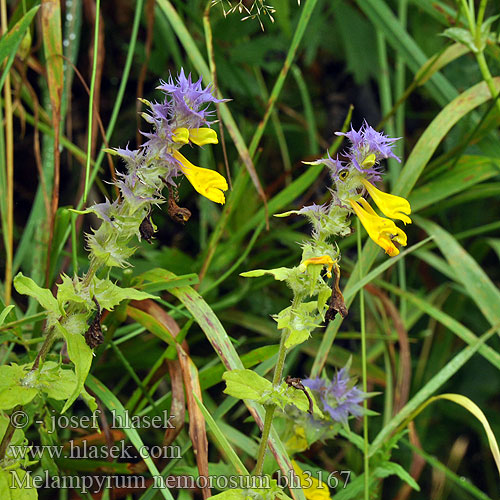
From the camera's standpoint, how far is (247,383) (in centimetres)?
75

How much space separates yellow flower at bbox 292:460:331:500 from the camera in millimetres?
935

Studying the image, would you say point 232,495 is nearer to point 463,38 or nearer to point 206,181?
point 206,181

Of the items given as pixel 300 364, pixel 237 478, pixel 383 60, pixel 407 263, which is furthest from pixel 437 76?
pixel 237 478

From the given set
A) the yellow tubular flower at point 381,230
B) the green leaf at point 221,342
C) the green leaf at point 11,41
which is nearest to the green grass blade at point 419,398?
the green leaf at point 221,342

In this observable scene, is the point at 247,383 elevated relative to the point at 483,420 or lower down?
elevated

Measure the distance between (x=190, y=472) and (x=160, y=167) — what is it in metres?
0.54

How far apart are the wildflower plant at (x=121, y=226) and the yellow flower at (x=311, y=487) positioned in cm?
38

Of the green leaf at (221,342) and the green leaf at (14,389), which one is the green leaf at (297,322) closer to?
the green leaf at (221,342)

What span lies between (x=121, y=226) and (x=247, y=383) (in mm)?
245

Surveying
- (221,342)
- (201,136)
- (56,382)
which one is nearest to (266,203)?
(221,342)

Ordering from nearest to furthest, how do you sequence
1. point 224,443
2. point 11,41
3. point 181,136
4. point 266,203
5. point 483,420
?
1. point 181,136
2. point 224,443
3. point 483,420
4. point 11,41
5. point 266,203

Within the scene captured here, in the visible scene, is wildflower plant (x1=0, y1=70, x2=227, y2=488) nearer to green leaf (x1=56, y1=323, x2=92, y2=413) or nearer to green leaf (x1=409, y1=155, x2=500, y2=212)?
green leaf (x1=56, y1=323, x2=92, y2=413)

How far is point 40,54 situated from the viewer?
1.65 meters

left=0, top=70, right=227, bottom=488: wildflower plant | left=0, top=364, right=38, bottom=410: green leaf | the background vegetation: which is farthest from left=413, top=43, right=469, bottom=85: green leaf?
left=0, top=364, right=38, bottom=410: green leaf
